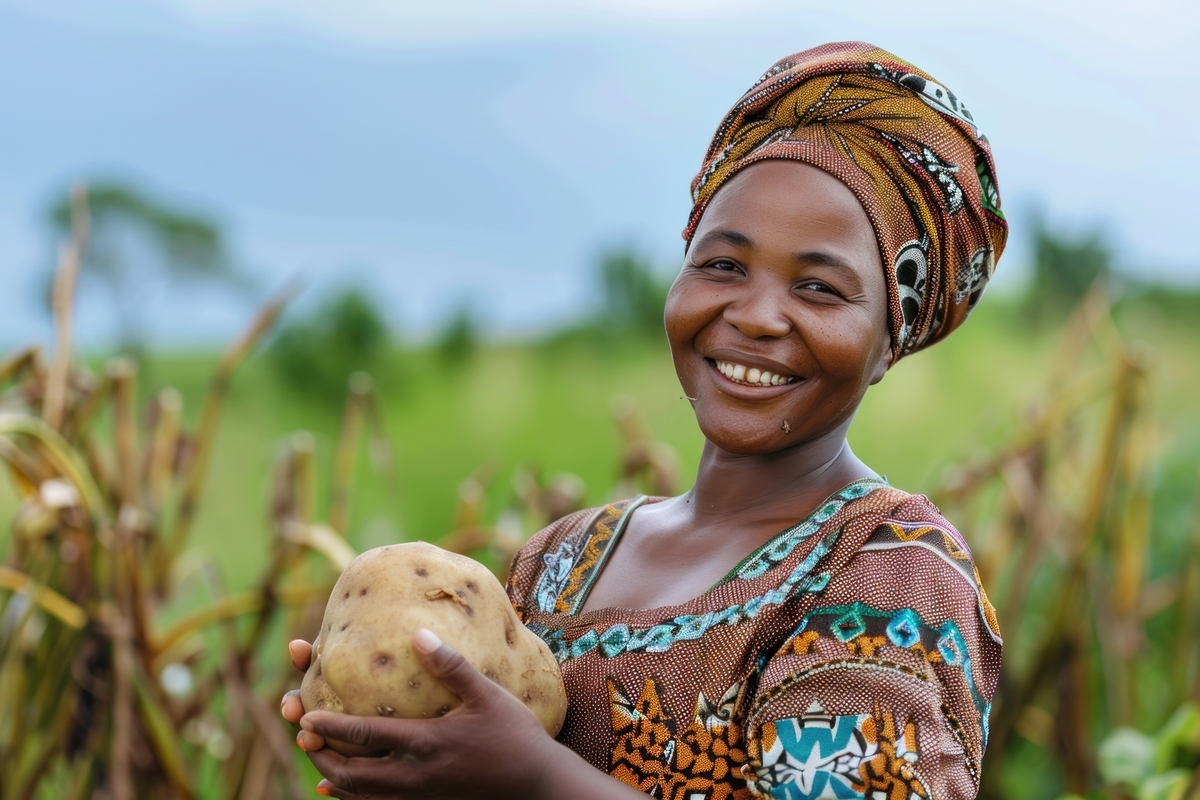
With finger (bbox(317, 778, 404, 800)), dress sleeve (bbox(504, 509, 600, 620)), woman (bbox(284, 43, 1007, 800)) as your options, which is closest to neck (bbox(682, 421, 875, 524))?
woman (bbox(284, 43, 1007, 800))

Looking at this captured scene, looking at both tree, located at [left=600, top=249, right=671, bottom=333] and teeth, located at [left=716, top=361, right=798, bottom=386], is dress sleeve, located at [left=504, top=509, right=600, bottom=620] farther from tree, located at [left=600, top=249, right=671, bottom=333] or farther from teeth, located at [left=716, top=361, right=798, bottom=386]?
tree, located at [left=600, top=249, right=671, bottom=333]

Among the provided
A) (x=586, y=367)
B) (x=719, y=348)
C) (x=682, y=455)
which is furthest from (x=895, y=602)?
(x=586, y=367)

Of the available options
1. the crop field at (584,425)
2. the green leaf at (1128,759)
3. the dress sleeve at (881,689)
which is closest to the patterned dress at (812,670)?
the dress sleeve at (881,689)

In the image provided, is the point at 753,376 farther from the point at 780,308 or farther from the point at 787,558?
the point at 787,558

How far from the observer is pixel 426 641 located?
112cm

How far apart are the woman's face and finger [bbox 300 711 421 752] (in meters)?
0.54

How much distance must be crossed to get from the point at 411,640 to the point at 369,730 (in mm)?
95

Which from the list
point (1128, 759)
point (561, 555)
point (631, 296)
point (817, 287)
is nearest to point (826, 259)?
point (817, 287)

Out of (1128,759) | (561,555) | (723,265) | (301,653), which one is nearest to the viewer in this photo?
(301,653)

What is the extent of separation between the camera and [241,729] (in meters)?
2.84

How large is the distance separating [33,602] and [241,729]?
65 centimetres

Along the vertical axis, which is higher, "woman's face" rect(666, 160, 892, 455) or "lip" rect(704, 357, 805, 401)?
"woman's face" rect(666, 160, 892, 455)

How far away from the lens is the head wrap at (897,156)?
4.61 ft

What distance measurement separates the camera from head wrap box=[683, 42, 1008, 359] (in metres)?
1.41
